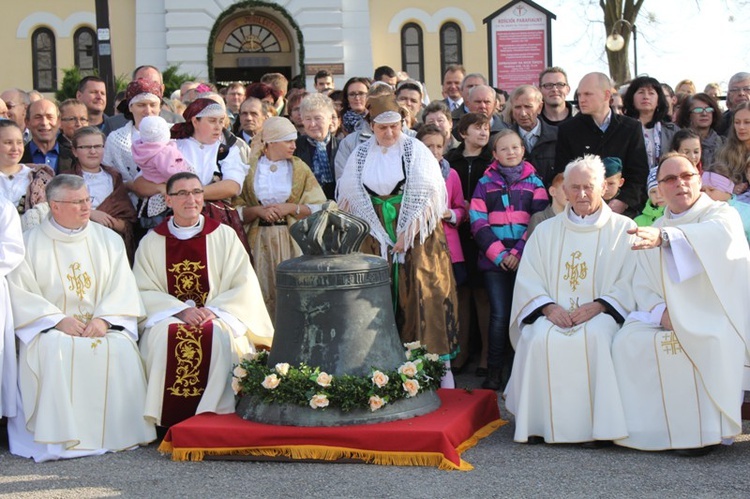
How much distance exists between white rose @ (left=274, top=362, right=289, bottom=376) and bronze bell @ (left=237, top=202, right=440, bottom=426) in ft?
0.47

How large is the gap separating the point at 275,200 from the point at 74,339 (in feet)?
6.88

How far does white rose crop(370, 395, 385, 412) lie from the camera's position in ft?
21.4

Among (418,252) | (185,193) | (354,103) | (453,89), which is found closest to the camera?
(185,193)

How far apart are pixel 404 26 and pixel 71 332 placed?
73.1 ft

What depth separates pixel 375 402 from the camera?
257 inches

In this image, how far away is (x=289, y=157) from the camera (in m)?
8.61

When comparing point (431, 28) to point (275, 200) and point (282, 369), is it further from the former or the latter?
point (282, 369)

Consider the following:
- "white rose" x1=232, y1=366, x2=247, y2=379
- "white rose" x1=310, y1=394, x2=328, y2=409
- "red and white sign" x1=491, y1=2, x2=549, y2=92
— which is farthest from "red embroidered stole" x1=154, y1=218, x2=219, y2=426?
"red and white sign" x1=491, y1=2, x2=549, y2=92

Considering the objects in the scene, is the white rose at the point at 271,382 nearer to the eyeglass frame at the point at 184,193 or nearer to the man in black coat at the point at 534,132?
the eyeglass frame at the point at 184,193

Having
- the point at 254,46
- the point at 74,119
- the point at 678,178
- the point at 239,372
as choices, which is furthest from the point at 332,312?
the point at 254,46

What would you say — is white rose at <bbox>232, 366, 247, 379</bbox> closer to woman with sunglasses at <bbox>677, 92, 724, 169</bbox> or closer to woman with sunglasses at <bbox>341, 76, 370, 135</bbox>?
woman with sunglasses at <bbox>341, 76, 370, 135</bbox>

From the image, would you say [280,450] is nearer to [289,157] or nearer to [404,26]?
[289,157]

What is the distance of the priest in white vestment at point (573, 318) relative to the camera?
22.0 ft

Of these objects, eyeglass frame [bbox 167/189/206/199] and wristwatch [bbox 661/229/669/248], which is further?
eyeglass frame [bbox 167/189/206/199]
